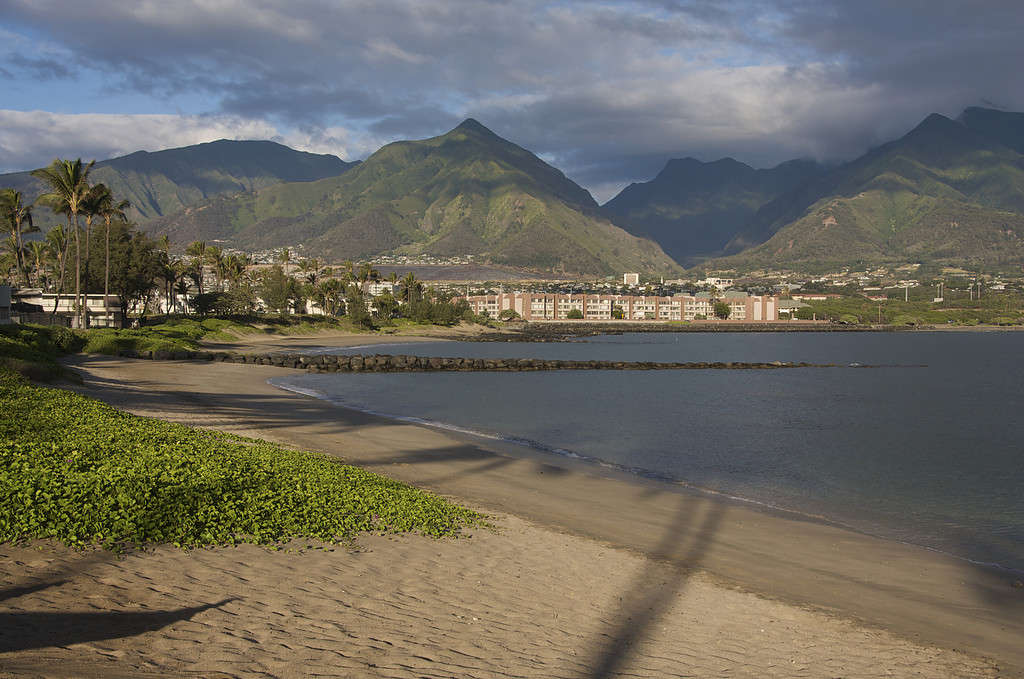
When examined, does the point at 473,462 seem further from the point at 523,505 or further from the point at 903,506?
the point at 903,506

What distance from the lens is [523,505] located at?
17438mm

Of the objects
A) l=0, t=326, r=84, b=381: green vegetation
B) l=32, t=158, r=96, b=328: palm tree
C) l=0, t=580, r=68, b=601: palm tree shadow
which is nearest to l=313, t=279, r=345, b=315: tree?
l=32, t=158, r=96, b=328: palm tree

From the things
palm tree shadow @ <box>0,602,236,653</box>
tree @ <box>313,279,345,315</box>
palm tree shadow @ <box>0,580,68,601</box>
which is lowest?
palm tree shadow @ <box>0,602,236,653</box>

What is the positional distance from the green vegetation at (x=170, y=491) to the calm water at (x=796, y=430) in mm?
12252

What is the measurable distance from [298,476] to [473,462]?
9.35 metres

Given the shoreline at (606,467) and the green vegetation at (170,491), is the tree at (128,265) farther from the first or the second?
the green vegetation at (170,491)

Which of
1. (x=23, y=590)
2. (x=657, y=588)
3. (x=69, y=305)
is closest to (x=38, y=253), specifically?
(x=69, y=305)

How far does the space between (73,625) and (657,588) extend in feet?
25.2

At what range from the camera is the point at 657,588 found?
38.2ft

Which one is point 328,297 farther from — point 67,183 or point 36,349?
point 36,349

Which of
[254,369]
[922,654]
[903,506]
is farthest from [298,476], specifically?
[254,369]

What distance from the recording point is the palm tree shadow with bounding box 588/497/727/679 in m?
8.73

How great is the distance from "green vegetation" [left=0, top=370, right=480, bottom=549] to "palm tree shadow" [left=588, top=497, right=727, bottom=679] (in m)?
3.59

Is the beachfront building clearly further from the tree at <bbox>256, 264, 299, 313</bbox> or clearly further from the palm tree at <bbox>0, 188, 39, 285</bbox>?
the tree at <bbox>256, 264, 299, 313</bbox>
